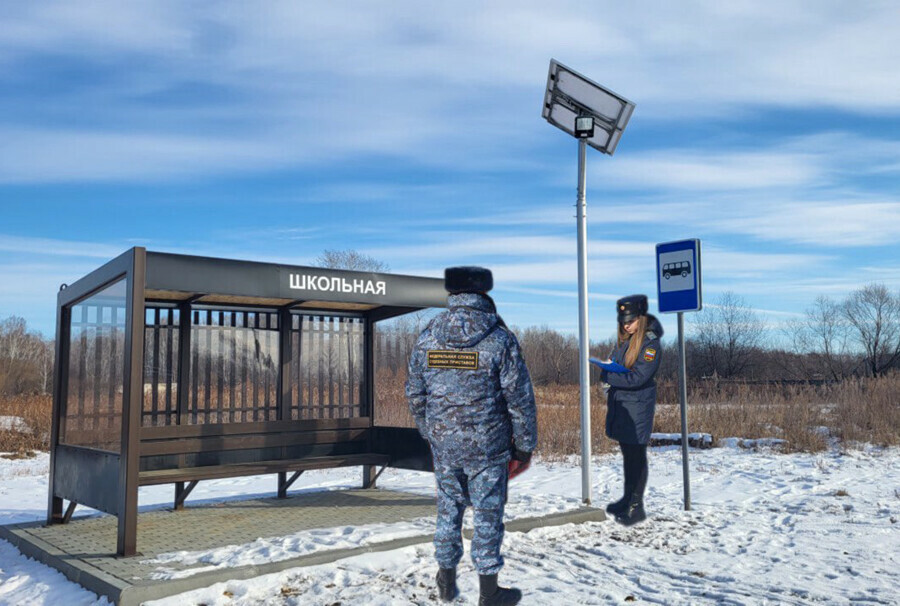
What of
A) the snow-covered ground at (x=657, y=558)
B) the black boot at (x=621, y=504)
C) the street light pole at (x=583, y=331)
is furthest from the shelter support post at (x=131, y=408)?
the black boot at (x=621, y=504)

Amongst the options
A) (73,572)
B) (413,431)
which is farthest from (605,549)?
(73,572)

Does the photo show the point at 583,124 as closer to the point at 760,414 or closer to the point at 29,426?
the point at 760,414

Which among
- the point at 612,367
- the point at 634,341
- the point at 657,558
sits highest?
the point at 634,341

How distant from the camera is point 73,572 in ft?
19.7

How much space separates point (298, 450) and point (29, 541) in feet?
10.5

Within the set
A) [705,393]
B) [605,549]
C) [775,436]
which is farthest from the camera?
[705,393]

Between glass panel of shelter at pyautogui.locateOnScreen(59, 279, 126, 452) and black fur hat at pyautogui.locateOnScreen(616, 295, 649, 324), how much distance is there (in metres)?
4.38

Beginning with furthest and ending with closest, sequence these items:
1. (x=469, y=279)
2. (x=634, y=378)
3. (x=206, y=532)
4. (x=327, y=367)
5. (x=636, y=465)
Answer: (x=327, y=367)
(x=636, y=465)
(x=206, y=532)
(x=634, y=378)
(x=469, y=279)

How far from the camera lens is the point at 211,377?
9.43m

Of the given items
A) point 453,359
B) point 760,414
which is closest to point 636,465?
point 453,359

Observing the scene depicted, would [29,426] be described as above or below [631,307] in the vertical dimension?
below

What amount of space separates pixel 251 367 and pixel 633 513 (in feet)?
15.5

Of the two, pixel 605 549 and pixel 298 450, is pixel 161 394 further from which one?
pixel 605 549

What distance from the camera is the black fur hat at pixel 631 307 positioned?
291 inches
